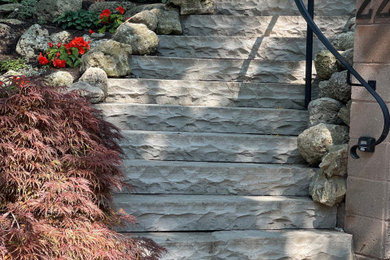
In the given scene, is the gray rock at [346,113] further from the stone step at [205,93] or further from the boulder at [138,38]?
the boulder at [138,38]

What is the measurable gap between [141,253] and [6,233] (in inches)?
29.0

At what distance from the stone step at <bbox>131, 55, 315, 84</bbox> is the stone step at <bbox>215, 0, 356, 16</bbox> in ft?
3.22

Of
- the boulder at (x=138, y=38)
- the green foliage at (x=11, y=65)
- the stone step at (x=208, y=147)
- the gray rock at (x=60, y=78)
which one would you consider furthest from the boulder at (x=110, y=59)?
the stone step at (x=208, y=147)

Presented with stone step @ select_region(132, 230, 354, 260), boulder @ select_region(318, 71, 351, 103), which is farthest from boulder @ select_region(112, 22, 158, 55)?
stone step @ select_region(132, 230, 354, 260)

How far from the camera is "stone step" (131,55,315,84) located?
4816 mm

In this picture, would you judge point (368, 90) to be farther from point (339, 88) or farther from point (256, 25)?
point (256, 25)

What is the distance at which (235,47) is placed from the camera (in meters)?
5.12

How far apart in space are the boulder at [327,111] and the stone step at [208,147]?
0.24 meters

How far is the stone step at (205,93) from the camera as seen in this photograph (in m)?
4.51

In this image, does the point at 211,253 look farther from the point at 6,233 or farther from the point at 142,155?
the point at 6,233

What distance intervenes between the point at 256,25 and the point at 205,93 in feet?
3.98

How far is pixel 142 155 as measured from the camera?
3.92 meters

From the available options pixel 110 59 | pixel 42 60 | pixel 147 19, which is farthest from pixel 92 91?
pixel 147 19

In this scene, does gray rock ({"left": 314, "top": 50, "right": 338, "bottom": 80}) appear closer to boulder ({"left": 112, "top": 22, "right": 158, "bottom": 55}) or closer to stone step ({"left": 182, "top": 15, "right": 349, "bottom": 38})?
stone step ({"left": 182, "top": 15, "right": 349, "bottom": 38})
